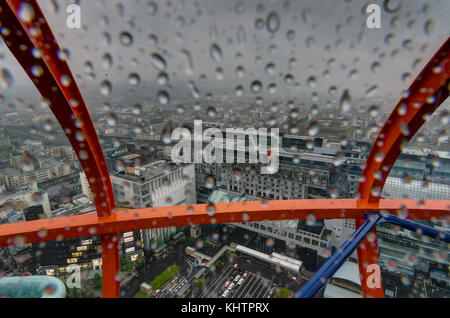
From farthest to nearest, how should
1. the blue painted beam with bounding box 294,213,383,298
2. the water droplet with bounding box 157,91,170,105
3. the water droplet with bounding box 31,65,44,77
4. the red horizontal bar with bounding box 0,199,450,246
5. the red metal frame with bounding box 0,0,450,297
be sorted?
1. the water droplet with bounding box 157,91,170,105
2. the red horizontal bar with bounding box 0,199,450,246
3. the red metal frame with bounding box 0,0,450,297
4. the water droplet with bounding box 31,65,44,77
5. the blue painted beam with bounding box 294,213,383,298

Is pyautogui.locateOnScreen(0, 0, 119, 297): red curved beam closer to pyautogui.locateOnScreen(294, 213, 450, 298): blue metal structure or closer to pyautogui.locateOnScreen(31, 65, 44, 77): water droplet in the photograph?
pyautogui.locateOnScreen(31, 65, 44, 77): water droplet

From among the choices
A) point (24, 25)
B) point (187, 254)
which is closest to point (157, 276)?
point (187, 254)

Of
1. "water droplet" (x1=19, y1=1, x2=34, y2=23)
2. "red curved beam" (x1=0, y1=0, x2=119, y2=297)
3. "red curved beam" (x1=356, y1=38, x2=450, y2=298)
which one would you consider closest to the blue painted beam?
"red curved beam" (x1=356, y1=38, x2=450, y2=298)

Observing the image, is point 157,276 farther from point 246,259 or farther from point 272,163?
point 272,163

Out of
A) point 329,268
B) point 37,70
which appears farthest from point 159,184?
point 329,268

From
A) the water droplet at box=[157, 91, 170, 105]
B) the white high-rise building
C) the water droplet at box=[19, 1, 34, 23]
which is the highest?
the water droplet at box=[19, 1, 34, 23]

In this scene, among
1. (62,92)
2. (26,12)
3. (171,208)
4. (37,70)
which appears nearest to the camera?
(26,12)

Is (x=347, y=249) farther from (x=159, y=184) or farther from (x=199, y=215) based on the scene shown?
(x=159, y=184)
